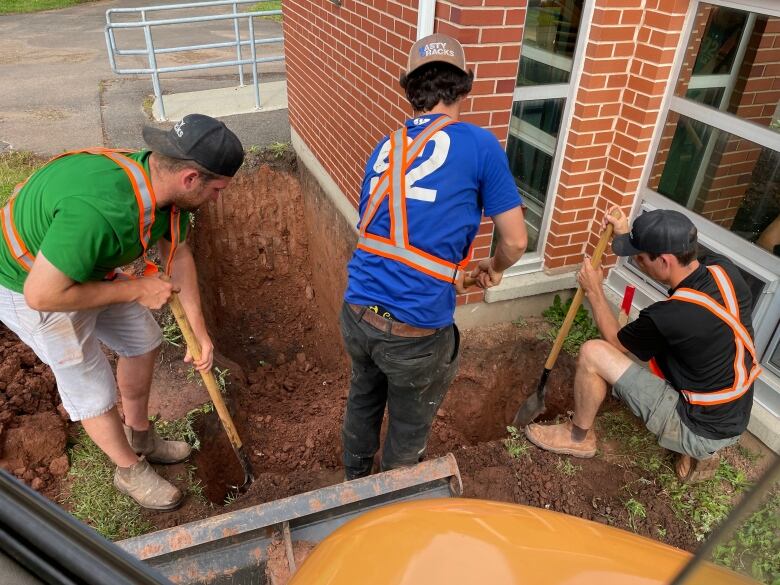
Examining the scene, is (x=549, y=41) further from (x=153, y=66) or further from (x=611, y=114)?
(x=153, y=66)

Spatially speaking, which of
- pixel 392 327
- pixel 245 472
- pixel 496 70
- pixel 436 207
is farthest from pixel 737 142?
pixel 245 472

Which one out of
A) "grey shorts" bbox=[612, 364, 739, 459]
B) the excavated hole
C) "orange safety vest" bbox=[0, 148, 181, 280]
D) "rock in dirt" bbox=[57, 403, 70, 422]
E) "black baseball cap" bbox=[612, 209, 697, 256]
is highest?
"orange safety vest" bbox=[0, 148, 181, 280]

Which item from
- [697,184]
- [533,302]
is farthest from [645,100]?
[533,302]

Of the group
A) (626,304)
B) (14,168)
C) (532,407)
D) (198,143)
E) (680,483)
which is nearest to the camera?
(198,143)

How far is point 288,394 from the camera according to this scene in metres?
5.30

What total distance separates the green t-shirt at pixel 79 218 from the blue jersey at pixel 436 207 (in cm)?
103

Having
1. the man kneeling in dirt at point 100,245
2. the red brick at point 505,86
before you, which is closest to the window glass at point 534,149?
the red brick at point 505,86

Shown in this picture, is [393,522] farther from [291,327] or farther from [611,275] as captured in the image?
[291,327]

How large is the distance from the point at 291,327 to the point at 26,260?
421 cm

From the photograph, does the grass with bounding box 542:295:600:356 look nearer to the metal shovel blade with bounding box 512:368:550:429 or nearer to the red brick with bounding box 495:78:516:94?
the metal shovel blade with bounding box 512:368:550:429

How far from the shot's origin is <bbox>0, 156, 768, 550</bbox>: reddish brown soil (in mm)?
3357

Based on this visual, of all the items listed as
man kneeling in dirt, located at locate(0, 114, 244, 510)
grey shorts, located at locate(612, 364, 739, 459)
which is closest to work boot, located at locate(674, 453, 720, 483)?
grey shorts, located at locate(612, 364, 739, 459)

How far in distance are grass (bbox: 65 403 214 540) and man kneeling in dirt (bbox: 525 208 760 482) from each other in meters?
2.51

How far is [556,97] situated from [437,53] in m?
1.79
